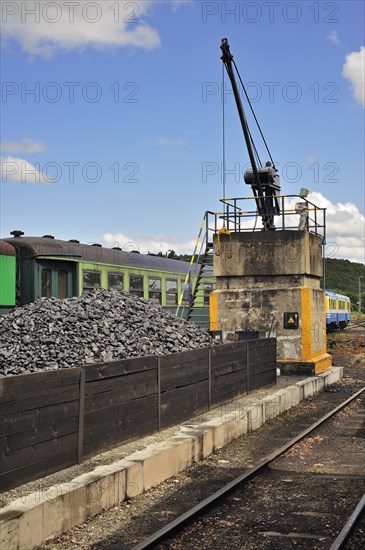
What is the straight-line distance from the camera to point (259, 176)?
797 inches

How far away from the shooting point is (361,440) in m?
11.3

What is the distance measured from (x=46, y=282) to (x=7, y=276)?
1.24m

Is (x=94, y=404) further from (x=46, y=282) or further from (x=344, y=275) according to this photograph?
Result: (x=344, y=275)

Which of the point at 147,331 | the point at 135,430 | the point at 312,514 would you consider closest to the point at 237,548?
the point at 312,514

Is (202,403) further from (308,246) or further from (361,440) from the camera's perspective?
(308,246)

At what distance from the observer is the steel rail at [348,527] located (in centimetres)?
607

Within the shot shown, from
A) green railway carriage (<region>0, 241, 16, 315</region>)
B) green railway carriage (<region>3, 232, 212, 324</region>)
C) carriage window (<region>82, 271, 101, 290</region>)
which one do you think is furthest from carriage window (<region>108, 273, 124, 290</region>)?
green railway carriage (<region>0, 241, 16, 315</region>)

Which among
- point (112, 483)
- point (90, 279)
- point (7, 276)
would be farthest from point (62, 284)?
point (112, 483)

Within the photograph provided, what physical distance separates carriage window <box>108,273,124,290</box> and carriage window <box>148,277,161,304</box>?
1612mm

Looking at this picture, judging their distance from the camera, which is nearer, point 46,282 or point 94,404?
point 94,404

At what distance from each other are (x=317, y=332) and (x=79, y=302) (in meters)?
8.02

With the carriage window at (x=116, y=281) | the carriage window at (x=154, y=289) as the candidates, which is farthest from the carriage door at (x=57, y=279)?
the carriage window at (x=154, y=289)

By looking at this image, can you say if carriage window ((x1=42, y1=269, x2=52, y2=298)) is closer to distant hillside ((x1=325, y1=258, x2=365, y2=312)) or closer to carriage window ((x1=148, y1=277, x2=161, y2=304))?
carriage window ((x1=148, y1=277, x2=161, y2=304))

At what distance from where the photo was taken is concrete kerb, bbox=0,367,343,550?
19.3 ft
